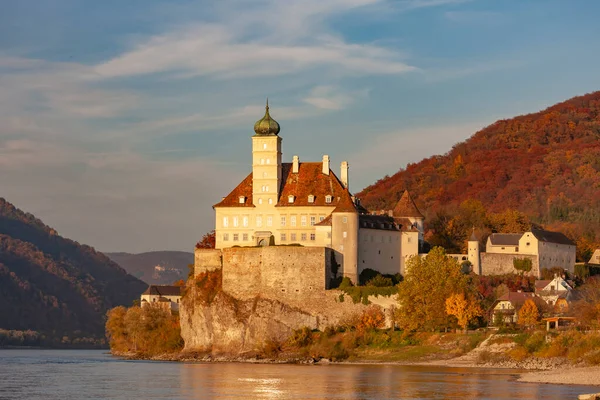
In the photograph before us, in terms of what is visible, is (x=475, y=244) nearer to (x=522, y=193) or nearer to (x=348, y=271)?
(x=348, y=271)

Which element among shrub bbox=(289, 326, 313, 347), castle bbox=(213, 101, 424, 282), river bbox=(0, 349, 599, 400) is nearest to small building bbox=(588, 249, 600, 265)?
castle bbox=(213, 101, 424, 282)

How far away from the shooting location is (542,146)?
6319 inches

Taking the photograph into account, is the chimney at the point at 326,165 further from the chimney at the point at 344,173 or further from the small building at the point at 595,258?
the small building at the point at 595,258

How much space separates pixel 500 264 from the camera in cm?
8594

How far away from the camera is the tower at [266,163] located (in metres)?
86.6

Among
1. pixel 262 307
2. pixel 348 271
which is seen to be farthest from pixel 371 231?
pixel 262 307

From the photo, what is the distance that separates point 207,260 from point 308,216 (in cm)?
867

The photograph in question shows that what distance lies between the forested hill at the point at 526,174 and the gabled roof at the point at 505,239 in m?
14.6

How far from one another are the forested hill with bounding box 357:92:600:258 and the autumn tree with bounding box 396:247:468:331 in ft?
85.0

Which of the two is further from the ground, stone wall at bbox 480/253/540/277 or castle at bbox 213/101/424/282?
castle at bbox 213/101/424/282

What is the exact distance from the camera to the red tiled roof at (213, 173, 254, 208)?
8712 centimetres

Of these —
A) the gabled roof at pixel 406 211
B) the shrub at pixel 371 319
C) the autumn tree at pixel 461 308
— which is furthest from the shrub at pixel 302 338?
the gabled roof at pixel 406 211

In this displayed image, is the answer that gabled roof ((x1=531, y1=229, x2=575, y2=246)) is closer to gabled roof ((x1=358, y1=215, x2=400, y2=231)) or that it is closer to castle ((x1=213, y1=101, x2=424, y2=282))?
castle ((x1=213, y1=101, x2=424, y2=282))

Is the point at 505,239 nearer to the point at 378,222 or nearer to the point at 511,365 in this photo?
the point at 378,222
